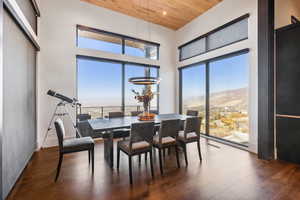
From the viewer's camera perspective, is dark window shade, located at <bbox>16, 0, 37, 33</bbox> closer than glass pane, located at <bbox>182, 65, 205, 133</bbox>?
Yes

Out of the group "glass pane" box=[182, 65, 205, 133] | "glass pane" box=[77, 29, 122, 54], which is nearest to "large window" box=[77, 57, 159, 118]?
"glass pane" box=[77, 29, 122, 54]

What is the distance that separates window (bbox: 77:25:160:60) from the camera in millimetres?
4090

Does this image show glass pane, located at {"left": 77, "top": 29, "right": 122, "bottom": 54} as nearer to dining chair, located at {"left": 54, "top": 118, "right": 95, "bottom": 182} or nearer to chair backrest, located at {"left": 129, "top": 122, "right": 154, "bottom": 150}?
dining chair, located at {"left": 54, "top": 118, "right": 95, "bottom": 182}

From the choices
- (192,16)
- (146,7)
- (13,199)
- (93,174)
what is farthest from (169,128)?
(192,16)

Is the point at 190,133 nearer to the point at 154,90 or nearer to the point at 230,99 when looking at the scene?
the point at 230,99

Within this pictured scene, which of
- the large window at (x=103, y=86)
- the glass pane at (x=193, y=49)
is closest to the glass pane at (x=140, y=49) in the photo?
the large window at (x=103, y=86)

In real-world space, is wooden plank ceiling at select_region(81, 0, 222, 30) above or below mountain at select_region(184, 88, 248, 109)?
above

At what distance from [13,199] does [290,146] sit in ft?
14.5

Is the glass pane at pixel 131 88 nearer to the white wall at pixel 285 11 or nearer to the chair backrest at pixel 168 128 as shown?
the chair backrest at pixel 168 128

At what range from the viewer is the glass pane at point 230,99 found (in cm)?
350

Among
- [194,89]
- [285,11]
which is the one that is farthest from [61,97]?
[285,11]

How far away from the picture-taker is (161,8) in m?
4.16

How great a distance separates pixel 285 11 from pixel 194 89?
2830 millimetres

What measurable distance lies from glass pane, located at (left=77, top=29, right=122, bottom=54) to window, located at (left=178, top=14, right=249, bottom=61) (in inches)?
93.5
